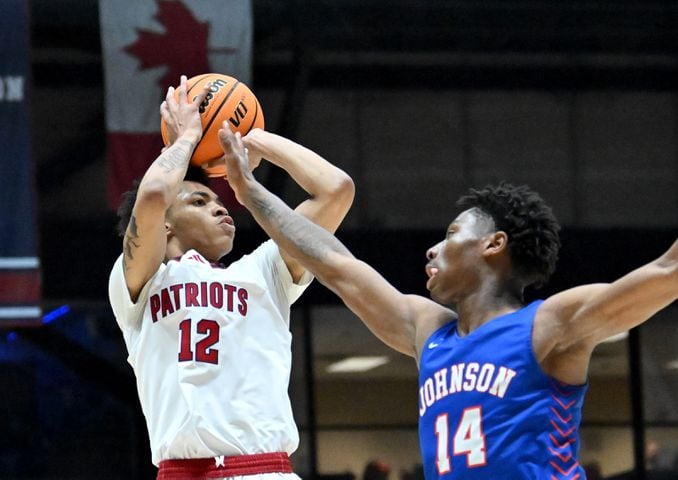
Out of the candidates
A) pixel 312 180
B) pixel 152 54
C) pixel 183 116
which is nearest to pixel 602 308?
pixel 312 180

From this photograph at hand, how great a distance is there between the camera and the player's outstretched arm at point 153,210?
5773 mm

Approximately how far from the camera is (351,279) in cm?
518

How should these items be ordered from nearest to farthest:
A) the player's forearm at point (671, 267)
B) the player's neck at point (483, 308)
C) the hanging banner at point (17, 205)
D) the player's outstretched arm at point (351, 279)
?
the player's forearm at point (671, 267)
the player's neck at point (483, 308)
the player's outstretched arm at point (351, 279)
the hanging banner at point (17, 205)

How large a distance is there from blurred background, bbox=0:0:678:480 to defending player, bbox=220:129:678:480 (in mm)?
9754

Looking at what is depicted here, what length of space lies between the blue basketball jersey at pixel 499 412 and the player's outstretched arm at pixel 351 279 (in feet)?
1.13

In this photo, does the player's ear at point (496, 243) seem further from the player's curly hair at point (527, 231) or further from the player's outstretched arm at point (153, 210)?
the player's outstretched arm at point (153, 210)

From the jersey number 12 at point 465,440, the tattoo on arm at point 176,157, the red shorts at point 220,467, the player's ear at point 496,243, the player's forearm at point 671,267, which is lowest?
the red shorts at point 220,467

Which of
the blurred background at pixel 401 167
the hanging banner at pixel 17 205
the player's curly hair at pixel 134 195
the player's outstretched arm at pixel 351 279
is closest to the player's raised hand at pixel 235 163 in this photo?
the player's outstretched arm at pixel 351 279

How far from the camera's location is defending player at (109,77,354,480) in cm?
571

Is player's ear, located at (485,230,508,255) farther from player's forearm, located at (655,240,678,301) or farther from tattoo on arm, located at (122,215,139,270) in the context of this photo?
tattoo on arm, located at (122,215,139,270)

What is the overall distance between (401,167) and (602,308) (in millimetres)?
11174

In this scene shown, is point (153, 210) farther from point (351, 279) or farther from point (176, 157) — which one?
point (351, 279)

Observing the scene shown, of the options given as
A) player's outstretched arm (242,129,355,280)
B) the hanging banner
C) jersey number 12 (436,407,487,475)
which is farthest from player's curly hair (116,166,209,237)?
the hanging banner

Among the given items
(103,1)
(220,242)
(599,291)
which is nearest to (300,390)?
(103,1)
